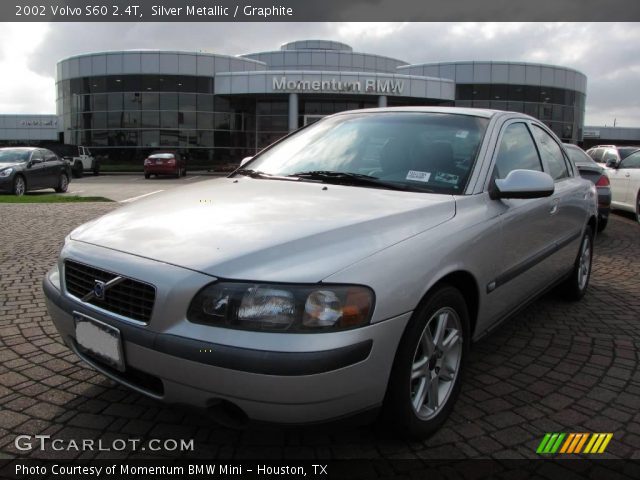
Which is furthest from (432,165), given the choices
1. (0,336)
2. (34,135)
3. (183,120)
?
(34,135)

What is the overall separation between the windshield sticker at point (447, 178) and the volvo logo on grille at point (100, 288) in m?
1.81

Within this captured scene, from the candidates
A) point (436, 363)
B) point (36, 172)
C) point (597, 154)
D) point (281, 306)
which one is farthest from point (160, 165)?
point (281, 306)

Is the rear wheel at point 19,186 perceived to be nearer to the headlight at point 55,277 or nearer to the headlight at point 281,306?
the headlight at point 55,277

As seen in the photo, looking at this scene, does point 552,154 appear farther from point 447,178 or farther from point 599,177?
point 599,177

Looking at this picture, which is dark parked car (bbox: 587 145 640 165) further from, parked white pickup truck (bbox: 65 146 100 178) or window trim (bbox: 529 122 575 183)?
parked white pickup truck (bbox: 65 146 100 178)

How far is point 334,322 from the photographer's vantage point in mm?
2080

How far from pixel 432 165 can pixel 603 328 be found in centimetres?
228

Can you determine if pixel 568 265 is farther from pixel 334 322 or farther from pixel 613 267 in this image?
pixel 334 322

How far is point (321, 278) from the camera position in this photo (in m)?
2.09

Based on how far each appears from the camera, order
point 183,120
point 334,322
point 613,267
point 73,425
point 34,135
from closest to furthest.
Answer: point 334,322
point 73,425
point 613,267
point 183,120
point 34,135

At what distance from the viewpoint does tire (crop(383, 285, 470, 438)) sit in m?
2.32

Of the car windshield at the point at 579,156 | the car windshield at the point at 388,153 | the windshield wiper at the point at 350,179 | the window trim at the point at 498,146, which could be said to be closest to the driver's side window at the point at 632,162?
the car windshield at the point at 579,156

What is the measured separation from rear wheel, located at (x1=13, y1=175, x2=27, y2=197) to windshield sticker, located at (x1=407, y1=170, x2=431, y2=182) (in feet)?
49.2

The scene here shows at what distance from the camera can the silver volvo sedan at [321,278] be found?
2.05m
